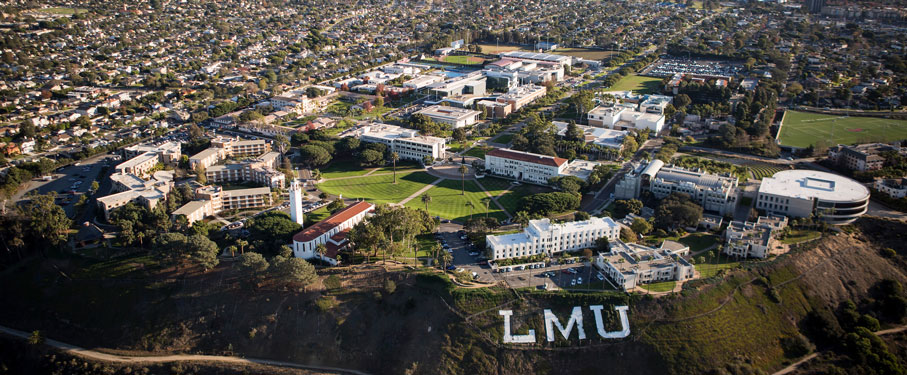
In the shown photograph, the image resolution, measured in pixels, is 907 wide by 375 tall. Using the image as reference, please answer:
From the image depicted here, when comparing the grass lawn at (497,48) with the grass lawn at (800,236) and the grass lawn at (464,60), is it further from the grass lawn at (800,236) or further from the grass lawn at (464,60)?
the grass lawn at (800,236)

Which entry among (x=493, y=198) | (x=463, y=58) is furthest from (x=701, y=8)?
(x=493, y=198)

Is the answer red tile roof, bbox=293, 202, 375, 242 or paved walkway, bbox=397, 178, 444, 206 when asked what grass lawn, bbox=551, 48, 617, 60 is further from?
red tile roof, bbox=293, 202, 375, 242

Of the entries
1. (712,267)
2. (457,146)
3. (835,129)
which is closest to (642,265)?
(712,267)

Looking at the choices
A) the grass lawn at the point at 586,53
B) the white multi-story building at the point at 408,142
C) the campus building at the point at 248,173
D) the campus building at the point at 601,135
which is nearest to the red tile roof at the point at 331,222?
the campus building at the point at 248,173

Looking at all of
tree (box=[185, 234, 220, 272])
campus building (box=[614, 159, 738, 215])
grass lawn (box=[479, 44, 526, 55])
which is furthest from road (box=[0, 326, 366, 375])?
grass lawn (box=[479, 44, 526, 55])

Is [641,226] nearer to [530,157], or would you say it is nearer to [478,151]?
[530,157]

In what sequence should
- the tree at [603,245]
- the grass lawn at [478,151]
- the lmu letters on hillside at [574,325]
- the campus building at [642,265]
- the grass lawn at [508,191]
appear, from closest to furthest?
the lmu letters on hillside at [574,325] → the campus building at [642,265] → the tree at [603,245] → the grass lawn at [508,191] → the grass lawn at [478,151]
